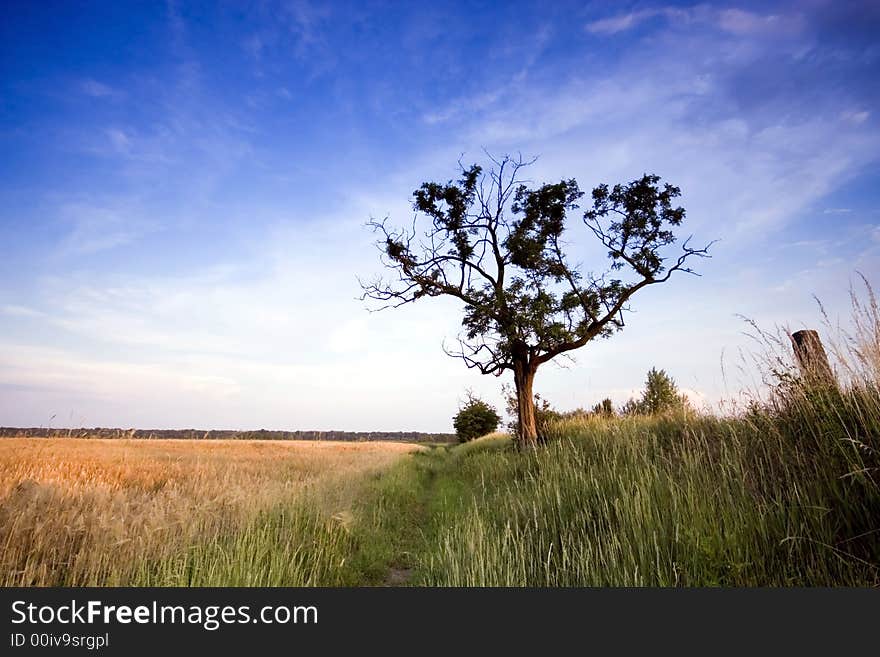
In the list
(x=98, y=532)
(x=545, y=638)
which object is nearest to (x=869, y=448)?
(x=545, y=638)

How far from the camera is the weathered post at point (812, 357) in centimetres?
532

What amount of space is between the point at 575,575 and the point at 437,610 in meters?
1.55

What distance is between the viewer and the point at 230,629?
334 centimetres

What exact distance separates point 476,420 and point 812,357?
59801mm

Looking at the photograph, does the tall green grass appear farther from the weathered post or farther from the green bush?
the green bush

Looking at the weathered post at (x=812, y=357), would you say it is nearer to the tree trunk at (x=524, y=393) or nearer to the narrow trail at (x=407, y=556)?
the narrow trail at (x=407, y=556)

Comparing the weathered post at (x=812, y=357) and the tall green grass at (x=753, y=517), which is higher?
the weathered post at (x=812, y=357)

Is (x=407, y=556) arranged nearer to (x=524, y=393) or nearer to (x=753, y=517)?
(x=753, y=517)

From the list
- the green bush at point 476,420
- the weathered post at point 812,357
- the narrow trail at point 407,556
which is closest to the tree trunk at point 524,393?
the narrow trail at point 407,556

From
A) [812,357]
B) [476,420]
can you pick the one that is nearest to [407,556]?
[812,357]

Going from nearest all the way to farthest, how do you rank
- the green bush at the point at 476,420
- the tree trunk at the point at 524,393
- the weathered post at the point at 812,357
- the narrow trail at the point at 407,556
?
the weathered post at the point at 812,357, the narrow trail at the point at 407,556, the tree trunk at the point at 524,393, the green bush at the point at 476,420

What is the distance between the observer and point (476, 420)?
6412 centimetres

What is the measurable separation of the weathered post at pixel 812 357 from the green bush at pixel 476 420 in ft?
191

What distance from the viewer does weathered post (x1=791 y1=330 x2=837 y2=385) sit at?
532 cm
